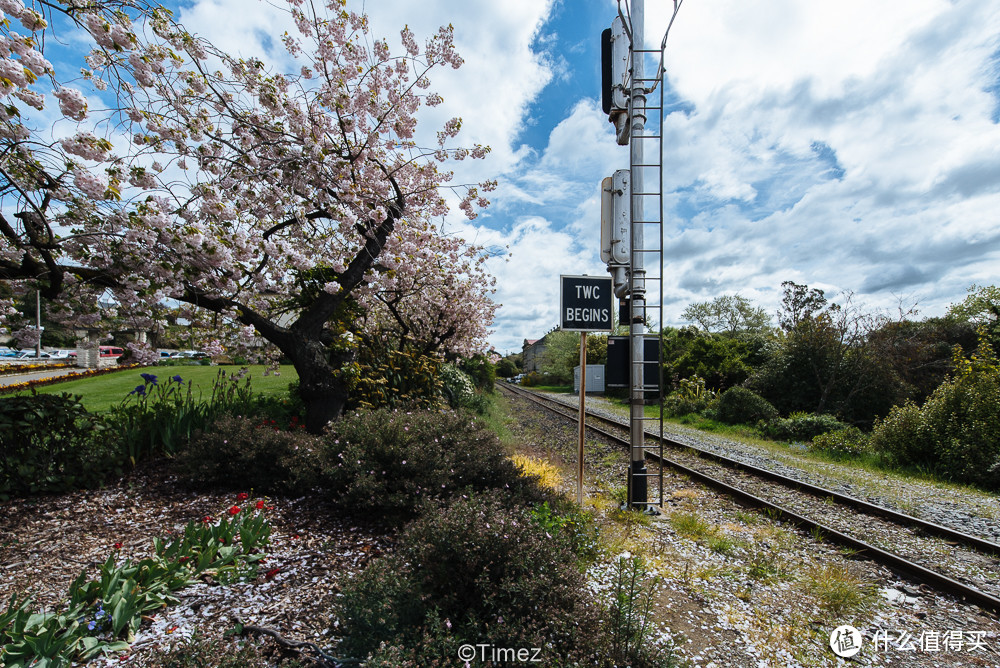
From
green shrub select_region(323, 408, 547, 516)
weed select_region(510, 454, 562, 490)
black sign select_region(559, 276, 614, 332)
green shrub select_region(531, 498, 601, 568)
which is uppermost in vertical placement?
black sign select_region(559, 276, 614, 332)

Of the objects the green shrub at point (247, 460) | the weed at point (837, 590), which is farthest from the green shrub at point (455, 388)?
the weed at point (837, 590)

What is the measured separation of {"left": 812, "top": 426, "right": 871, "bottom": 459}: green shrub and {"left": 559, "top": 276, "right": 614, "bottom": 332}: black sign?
8.59 m

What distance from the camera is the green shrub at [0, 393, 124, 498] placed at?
4.36 meters

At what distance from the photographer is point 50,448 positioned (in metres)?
4.57

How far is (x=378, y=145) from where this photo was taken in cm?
640

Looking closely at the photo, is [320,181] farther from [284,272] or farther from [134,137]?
[284,272]

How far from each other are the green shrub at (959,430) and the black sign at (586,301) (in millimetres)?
7651

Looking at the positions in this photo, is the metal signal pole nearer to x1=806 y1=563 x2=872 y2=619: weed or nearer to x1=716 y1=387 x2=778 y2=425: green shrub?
x1=806 y1=563 x2=872 y2=619: weed

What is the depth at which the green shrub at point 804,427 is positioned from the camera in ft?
40.2

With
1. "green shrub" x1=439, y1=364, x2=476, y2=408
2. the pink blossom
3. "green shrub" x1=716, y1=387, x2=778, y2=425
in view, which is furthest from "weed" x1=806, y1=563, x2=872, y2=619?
"green shrub" x1=716, y1=387, x2=778, y2=425
